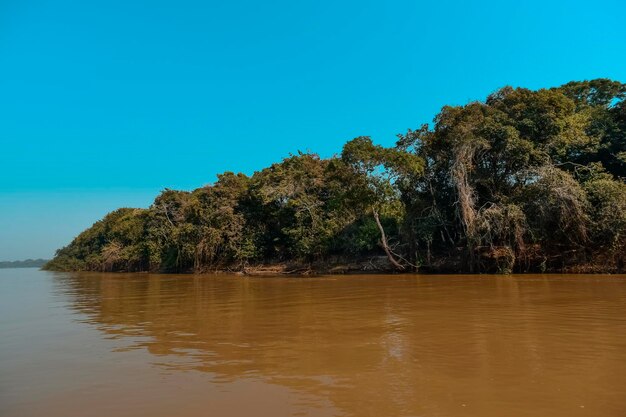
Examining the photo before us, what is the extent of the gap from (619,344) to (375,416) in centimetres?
386

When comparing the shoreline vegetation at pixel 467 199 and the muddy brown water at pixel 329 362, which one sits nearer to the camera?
the muddy brown water at pixel 329 362

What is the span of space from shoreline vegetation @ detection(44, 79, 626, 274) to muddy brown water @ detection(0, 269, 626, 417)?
10.9 metres

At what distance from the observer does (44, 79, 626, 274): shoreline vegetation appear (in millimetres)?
18906

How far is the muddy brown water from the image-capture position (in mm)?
3602

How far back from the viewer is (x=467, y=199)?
67.8 feet

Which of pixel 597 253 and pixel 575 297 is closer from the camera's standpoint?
pixel 575 297

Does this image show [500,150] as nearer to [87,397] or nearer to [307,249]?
[307,249]

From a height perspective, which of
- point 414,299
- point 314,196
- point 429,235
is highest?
point 314,196

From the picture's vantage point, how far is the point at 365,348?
18.2ft

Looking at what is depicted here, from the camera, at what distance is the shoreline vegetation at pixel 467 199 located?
62.0 ft

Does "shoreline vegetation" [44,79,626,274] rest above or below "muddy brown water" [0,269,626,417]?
above

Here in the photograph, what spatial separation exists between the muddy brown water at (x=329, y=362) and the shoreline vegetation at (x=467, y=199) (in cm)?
1091

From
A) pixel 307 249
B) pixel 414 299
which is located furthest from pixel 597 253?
pixel 307 249

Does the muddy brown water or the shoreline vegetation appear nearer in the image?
the muddy brown water
